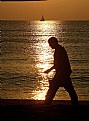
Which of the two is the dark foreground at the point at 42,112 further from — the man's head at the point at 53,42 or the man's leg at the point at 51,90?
the man's head at the point at 53,42

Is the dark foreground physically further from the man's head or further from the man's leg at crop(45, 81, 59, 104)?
the man's head

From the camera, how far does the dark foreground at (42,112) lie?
7820 millimetres

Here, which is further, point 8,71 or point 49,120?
point 8,71

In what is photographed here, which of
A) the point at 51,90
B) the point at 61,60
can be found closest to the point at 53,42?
the point at 61,60

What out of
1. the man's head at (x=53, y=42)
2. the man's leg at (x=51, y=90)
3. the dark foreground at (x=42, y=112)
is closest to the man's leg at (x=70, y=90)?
the dark foreground at (x=42, y=112)

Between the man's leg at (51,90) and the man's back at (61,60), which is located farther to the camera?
the man's leg at (51,90)

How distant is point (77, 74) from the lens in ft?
130

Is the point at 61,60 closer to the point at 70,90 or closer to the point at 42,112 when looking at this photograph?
the point at 70,90

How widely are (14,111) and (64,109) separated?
42.3 inches

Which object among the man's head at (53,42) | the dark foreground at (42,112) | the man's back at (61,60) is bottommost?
the dark foreground at (42,112)

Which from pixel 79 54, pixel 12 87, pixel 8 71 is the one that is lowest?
pixel 79 54

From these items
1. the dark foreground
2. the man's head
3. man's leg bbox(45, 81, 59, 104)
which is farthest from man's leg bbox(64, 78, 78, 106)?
the man's head

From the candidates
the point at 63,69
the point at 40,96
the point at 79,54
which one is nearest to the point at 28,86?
the point at 40,96

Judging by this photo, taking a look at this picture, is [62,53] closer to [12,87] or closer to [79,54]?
[12,87]
